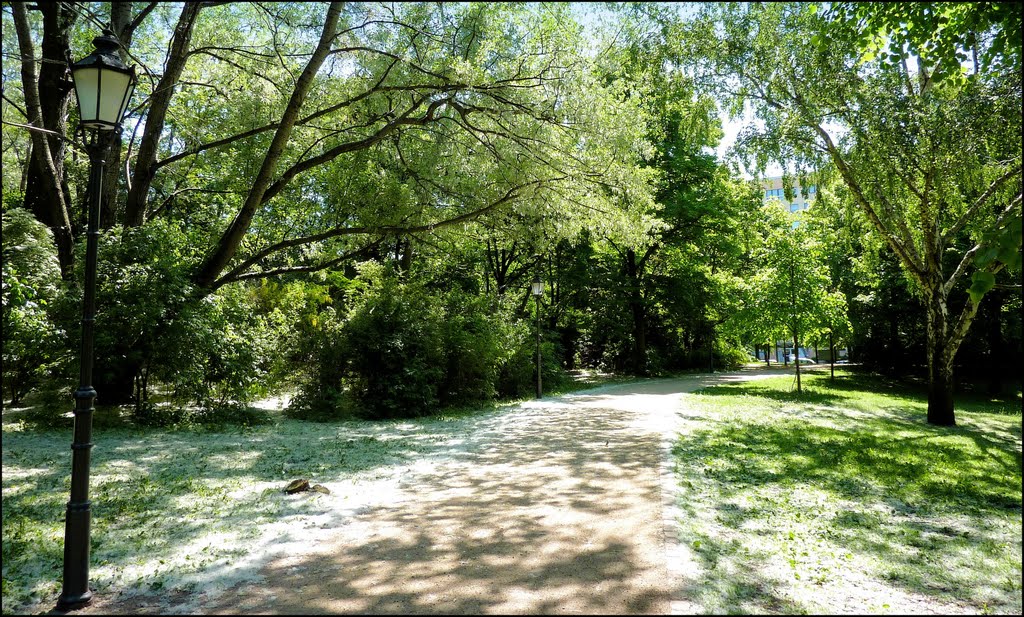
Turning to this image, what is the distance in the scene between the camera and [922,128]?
10.7 m

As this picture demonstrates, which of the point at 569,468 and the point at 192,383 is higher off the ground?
the point at 192,383

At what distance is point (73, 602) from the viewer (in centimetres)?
364

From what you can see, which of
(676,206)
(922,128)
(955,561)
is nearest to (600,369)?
(676,206)

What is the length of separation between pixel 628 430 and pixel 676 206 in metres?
16.0

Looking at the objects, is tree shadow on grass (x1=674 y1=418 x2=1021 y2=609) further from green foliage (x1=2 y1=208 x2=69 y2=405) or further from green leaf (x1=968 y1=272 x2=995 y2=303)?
green foliage (x1=2 y1=208 x2=69 y2=405)

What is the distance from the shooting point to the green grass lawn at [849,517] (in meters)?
3.73

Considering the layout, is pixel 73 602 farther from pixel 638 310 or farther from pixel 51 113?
pixel 638 310

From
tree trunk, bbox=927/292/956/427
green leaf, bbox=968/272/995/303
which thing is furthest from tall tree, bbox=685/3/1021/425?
green leaf, bbox=968/272/995/303

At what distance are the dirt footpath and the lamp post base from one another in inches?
3.8

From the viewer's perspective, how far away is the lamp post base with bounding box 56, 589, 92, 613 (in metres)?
3.62

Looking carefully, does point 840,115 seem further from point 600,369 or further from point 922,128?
point 600,369

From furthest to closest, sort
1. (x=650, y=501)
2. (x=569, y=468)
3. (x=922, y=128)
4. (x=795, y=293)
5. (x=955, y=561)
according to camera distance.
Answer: (x=795, y=293)
(x=922, y=128)
(x=569, y=468)
(x=650, y=501)
(x=955, y=561)

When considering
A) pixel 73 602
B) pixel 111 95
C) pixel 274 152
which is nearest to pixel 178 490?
pixel 73 602

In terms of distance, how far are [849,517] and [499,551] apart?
3353 mm
